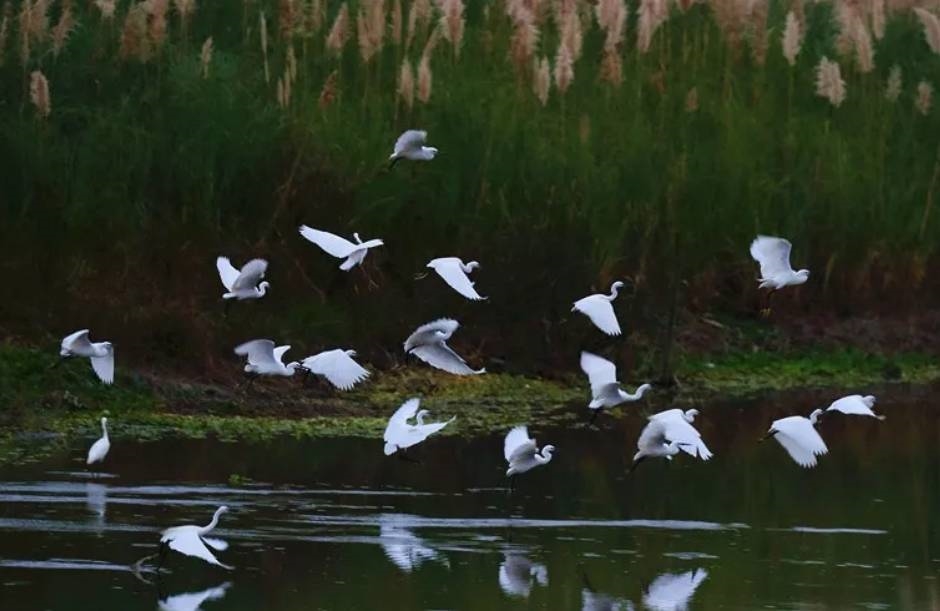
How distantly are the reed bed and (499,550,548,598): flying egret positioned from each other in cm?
428

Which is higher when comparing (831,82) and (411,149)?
(411,149)

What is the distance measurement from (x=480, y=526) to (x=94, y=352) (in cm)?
255

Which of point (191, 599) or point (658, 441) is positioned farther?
point (658, 441)

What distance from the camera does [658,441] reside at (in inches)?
463

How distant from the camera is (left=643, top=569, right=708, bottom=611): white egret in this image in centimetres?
954

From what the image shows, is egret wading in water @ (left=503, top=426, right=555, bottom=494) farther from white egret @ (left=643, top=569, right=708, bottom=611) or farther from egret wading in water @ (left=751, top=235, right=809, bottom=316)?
egret wading in water @ (left=751, top=235, right=809, bottom=316)

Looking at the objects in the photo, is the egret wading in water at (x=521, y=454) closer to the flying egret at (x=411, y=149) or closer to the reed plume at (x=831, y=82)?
the flying egret at (x=411, y=149)

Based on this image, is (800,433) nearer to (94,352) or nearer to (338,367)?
(338,367)

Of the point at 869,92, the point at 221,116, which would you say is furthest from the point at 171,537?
the point at 869,92

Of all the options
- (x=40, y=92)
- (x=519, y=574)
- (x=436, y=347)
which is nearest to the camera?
(x=519, y=574)

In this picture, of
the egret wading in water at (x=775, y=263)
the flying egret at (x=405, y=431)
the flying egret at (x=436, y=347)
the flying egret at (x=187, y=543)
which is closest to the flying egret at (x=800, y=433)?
the egret wading in water at (x=775, y=263)

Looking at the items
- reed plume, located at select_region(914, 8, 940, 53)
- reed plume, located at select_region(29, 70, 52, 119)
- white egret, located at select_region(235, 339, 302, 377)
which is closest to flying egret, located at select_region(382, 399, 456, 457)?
white egret, located at select_region(235, 339, 302, 377)

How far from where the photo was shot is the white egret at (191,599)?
9125 mm

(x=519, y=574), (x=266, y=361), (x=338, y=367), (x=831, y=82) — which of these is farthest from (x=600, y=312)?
(x=831, y=82)
